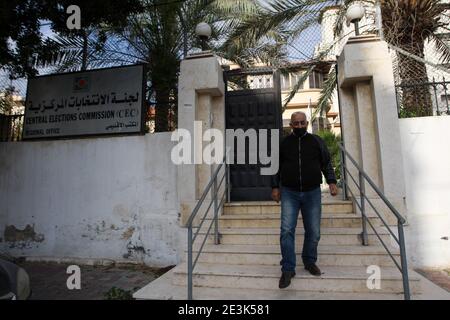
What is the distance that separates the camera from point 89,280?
186 inches

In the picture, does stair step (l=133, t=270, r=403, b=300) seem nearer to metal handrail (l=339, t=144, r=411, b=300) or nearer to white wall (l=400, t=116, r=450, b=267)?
metal handrail (l=339, t=144, r=411, b=300)

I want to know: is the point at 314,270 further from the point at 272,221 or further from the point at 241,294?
the point at 272,221

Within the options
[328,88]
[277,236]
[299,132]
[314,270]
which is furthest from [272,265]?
[328,88]

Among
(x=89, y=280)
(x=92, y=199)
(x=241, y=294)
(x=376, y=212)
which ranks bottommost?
(x=89, y=280)

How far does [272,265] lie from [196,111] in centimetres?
275

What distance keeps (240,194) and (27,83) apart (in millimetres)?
5076

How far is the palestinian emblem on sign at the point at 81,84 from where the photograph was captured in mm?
6293

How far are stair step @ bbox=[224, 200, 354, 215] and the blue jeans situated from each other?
142cm

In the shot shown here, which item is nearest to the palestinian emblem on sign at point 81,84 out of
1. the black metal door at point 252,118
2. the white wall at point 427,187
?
the black metal door at point 252,118

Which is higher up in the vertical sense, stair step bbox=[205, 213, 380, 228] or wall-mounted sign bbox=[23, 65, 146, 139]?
wall-mounted sign bbox=[23, 65, 146, 139]

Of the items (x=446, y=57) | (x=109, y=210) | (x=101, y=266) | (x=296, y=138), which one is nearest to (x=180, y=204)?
(x=109, y=210)

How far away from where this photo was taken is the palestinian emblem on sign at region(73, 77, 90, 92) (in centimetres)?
629

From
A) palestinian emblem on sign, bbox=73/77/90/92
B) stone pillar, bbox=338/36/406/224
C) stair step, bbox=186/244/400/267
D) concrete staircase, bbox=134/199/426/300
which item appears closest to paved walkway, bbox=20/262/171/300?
concrete staircase, bbox=134/199/426/300

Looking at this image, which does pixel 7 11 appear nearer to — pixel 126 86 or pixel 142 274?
pixel 126 86
